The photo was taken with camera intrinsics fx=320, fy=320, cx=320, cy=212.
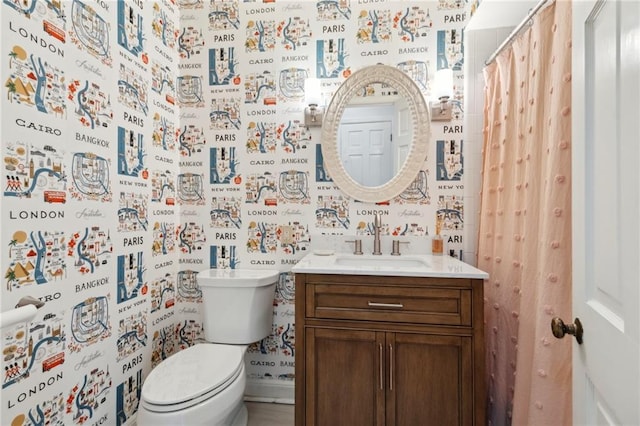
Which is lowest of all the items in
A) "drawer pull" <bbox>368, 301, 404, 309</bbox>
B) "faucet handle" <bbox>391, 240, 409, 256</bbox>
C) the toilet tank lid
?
"drawer pull" <bbox>368, 301, 404, 309</bbox>

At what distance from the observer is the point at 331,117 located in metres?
1.90

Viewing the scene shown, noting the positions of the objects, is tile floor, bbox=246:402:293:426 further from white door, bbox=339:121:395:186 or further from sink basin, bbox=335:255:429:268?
white door, bbox=339:121:395:186

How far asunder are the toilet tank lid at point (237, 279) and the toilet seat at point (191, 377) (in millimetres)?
321

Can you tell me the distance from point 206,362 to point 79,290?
62 centimetres

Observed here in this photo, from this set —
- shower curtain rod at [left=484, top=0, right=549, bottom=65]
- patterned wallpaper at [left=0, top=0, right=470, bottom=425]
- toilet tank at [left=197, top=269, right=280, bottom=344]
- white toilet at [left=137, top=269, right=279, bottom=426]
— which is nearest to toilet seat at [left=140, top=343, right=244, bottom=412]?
white toilet at [left=137, top=269, right=279, bottom=426]

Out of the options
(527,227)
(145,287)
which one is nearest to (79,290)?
(145,287)

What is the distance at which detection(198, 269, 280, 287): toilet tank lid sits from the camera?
175 cm

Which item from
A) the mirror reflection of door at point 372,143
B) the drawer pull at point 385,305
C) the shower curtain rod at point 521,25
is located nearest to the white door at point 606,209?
the shower curtain rod at point 521,25

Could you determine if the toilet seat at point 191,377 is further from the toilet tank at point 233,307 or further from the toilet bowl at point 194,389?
the toilet tank at point 233,307

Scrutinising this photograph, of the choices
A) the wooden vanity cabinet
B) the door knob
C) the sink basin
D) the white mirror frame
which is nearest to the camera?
the door knob

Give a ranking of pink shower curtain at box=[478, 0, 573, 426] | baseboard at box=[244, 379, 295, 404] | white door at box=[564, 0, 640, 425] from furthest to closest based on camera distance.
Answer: baseboard at box=[244, 379, 295, 404] < pink shower curtain at box=[478, 0, 573, 426] < white door at box=[564, 0, 640, 425]

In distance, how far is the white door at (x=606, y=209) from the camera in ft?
1.81

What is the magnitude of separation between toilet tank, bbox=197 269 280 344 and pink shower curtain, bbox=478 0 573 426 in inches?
47.8

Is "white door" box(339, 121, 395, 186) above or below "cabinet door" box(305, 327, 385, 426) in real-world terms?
above
